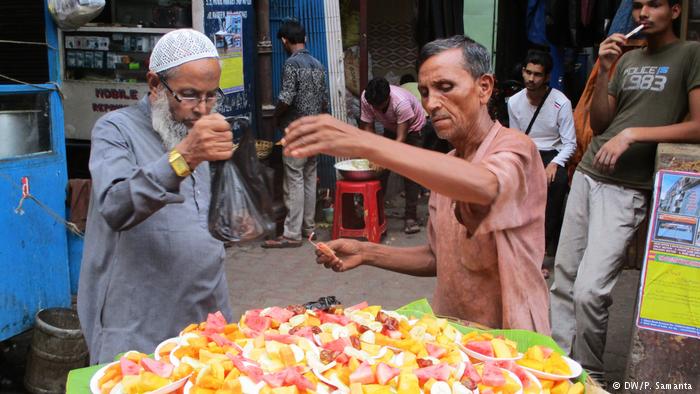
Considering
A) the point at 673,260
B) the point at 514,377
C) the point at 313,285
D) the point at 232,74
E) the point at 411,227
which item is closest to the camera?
the point at 514,377

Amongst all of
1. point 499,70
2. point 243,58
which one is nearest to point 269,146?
point 243,58

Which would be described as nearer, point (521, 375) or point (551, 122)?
point (521, 375)

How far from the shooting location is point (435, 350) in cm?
223

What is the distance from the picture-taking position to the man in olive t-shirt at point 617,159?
4320 mm

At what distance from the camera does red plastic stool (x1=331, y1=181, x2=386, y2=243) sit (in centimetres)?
802

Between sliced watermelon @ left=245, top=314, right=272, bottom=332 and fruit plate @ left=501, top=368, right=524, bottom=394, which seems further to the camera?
sliced watermelon @ left=245, top=314, right=272, bottom=332

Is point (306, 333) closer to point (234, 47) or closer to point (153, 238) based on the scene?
point (153, 238)

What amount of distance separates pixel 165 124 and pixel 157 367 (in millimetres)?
960

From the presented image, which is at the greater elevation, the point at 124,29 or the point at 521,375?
the point at 124,29

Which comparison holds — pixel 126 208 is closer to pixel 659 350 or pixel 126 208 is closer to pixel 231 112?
pixel 659 350

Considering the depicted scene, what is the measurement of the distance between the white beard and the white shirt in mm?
4491

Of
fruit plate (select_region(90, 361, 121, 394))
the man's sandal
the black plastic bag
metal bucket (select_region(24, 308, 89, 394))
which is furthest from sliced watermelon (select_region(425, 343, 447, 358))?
the man's sandal

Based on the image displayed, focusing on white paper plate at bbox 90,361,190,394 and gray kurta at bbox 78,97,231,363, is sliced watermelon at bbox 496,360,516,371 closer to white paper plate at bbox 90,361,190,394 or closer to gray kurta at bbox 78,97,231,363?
white paper plate at bbox 90,361,190,394

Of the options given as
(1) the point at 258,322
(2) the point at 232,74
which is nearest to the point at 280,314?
(1) the point at 258,322
